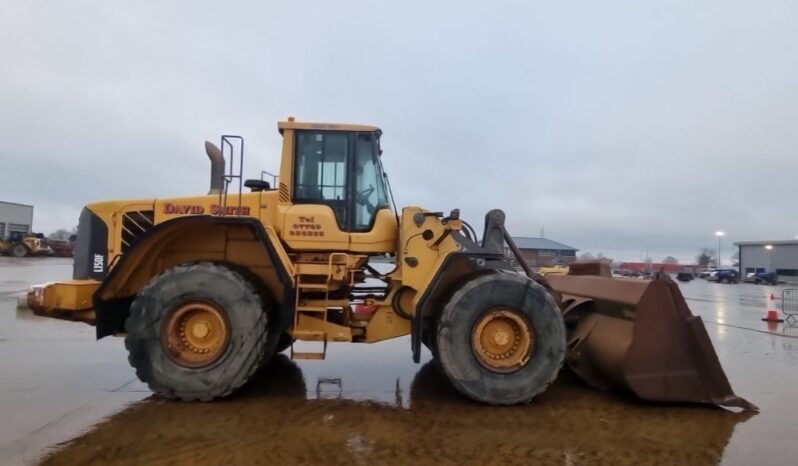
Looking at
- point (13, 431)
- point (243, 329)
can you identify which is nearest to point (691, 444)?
point (243, 329)

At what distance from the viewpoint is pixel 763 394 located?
5.93 metres

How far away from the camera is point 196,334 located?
5.41m

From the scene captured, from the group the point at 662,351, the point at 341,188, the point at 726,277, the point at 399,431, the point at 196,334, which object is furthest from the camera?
the point at 726,277

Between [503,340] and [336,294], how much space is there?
1.93m

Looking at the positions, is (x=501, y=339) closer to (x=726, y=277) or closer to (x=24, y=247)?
(x=24, y=247)

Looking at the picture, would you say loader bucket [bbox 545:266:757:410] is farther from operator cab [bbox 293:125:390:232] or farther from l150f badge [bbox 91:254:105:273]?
l150f badge [bbox 91:254:105:273]

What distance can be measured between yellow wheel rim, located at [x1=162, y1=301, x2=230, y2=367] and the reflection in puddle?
460 mm

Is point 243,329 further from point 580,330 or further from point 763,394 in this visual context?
point 763,394

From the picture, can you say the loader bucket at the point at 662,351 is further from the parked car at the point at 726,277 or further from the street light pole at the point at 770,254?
the street light pole at the point at 770,254

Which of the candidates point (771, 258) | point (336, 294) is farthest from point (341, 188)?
point (771, 258)

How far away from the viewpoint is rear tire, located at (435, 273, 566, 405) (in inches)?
208

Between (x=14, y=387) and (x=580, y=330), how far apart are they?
6355 millimetres

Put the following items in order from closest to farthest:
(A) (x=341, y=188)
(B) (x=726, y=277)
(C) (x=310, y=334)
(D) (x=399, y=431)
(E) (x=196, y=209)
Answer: (D) (x=399, y=431)
(C) (x=310, y=334)
(E) (x=196, y=209)
(A) (x=341, y=188)
(B) (x=726, y=277)

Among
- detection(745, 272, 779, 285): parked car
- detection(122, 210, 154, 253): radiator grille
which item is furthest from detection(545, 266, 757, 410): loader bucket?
detection(745, 272, 779, 285): parked car
